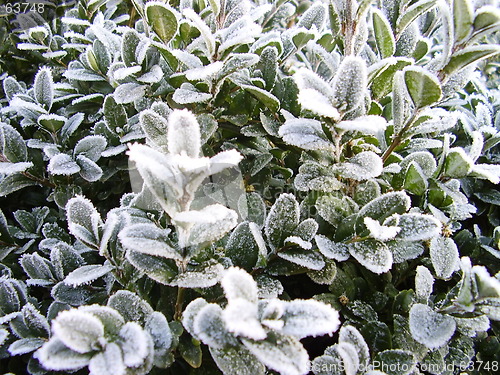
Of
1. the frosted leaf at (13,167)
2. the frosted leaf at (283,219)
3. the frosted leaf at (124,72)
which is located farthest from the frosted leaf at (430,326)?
the frosted leaf at (13,167)

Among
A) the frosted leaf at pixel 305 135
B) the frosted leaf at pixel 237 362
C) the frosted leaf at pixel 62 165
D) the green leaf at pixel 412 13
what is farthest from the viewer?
the frosted leaf at pixel 62 165

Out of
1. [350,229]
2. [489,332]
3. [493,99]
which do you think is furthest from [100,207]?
[493,99]

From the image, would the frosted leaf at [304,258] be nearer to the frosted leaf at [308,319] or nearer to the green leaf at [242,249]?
the green leaf at [242,249]

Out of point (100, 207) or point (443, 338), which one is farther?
point (100, 207)

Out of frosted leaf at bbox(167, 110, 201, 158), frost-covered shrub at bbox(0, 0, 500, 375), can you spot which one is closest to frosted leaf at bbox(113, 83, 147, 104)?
frost-covered shrub at bbox(0, 0, 500, 375)

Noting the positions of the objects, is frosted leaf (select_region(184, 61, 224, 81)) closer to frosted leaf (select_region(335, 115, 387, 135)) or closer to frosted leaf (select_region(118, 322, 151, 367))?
frosted leaf (select_region(335, 115, 387, 135))

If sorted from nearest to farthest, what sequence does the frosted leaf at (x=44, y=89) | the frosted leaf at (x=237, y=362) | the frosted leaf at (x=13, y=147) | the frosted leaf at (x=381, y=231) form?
the frosted leaf at (x=237, y=362) < the frosted leaf at (x=381, y=231) < the frosted leaf at (x=13, y=147) < the frosted leaf at (x=44, y=89)

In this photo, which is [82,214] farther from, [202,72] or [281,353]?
[281,353]

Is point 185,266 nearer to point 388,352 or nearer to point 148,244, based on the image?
point 148,244
